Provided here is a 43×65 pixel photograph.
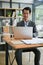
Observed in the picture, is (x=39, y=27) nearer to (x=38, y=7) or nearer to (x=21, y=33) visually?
(x=38, y=7)

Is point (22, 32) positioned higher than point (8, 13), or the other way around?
point (8, 13)

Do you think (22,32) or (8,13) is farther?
(8,13)

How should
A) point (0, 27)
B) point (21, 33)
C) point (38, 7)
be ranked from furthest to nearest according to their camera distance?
point (38, 7)
point (0, 27)
point (21, 33)

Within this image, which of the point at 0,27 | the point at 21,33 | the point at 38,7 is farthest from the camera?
the point at 38,7

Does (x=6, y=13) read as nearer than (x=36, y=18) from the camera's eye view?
Yes

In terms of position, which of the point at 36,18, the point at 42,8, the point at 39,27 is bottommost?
the point at 39,27

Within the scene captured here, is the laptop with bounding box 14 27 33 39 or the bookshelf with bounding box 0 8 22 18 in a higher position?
the bookshelf with bounding box 0 8 22 18

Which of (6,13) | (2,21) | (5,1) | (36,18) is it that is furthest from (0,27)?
(36,18)

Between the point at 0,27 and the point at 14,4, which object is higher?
the point at 14,4

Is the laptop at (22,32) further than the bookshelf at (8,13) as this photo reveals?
No

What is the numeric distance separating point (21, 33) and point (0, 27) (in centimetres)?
242

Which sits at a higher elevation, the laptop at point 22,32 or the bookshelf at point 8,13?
the bookshelf at point 8,13

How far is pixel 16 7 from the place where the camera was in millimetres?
4844

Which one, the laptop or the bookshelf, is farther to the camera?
the bookshelf
